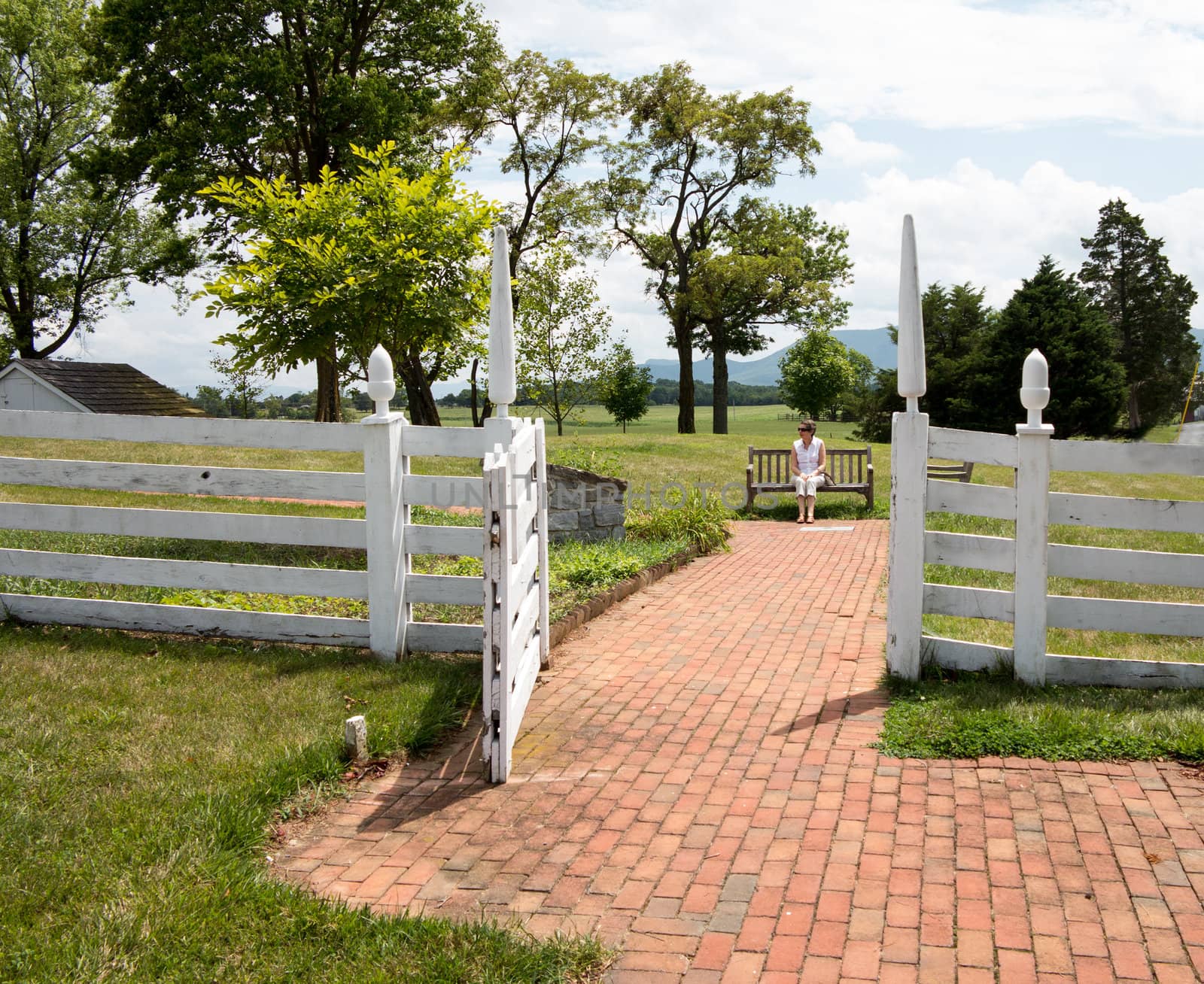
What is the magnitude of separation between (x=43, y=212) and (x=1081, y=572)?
43.1m

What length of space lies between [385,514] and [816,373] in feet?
188

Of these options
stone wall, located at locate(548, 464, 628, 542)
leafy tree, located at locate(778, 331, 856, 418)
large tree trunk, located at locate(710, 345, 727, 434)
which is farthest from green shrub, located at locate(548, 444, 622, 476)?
leafy tree, located at locate(778, 331, 856, 418)

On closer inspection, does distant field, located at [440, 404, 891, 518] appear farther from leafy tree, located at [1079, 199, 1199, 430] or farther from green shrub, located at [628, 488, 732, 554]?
leafy tree, located at [1079, 199, 1199, 430]

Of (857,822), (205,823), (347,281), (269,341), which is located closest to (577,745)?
(857,822)

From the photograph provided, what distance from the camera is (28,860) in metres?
3.72

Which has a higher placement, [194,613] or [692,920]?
[194,613]

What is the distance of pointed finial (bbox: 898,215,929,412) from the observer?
19.1 ft

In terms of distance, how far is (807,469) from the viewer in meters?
15.1

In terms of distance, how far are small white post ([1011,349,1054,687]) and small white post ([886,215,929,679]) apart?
523 mm

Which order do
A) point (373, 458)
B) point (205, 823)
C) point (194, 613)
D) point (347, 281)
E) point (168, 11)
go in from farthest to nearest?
point (168, 11) → point (347, 281) → point (194, 613) → point (373, 458) → point (205, 823)

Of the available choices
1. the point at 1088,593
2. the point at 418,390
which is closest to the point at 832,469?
the point at 418,390

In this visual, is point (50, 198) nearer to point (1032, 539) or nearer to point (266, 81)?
point (266, 81)

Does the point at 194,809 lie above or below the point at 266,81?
below

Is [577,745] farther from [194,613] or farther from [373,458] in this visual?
[194,613]
